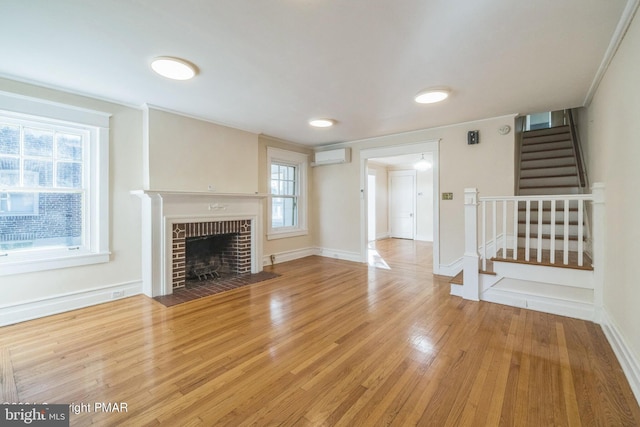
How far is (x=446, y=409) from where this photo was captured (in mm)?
1569

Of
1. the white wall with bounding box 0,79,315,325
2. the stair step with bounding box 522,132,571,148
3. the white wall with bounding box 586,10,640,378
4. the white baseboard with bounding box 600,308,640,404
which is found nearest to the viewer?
the white baseboard with bounding box 600,308,640,404

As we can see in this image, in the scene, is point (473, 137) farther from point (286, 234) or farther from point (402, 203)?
point (402, 203)

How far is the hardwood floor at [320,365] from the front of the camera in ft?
5.09

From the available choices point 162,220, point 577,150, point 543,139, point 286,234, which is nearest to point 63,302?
point 162,220

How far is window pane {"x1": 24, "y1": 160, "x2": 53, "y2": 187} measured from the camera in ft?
9.46

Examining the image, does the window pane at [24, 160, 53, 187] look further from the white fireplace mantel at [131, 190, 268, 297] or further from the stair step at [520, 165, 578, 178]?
the stair step at [520, 165, 578, 178]

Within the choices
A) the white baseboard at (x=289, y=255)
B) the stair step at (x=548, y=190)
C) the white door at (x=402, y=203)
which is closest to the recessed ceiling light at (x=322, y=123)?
the white baseboard at (x=289, y=255)

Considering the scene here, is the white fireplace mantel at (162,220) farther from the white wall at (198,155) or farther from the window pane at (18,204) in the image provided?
the window pane at (18,204)

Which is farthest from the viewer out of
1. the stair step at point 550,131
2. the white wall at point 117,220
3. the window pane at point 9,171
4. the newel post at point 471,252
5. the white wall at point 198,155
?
the stair step at point 550,131

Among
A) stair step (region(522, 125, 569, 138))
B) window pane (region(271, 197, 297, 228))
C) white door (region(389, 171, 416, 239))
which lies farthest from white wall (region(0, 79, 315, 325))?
white door (region(389, 171, 416, 239))

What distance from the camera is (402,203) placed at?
9023 millimetres

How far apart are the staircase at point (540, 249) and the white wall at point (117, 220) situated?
429cm

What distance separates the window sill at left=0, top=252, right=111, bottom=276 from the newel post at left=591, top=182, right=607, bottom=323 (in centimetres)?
541

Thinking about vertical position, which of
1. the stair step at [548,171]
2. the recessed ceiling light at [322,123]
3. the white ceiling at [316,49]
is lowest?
the stair step at [548,171]
